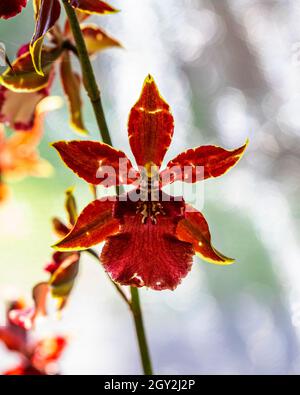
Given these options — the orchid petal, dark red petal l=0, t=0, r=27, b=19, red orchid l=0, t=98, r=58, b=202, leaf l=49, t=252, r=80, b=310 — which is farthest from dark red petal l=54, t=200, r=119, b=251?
red orchid l=0, t=98, r=58, b=202

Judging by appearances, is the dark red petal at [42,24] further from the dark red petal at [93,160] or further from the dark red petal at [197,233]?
the dark red petal at [197,233]

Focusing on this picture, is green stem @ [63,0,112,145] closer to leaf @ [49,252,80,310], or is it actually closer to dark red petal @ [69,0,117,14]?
dark red petal @ [69,0,117,14]

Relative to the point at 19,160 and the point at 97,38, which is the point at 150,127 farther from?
the point at 19,160

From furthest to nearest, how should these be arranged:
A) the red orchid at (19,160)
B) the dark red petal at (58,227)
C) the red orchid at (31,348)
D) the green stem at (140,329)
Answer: the red orchid at (19,160) < the red orchid at (31,348) < the dark red petal at (58,227) < the green stem at (140,329)

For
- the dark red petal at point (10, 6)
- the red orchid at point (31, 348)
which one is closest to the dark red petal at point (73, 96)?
the dark red petal at point (10, 6)

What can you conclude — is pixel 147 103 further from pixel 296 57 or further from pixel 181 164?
pixel 296 57

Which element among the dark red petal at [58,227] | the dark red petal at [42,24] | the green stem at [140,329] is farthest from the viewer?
the dark red petal at [58,227]

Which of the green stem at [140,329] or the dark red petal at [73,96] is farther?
the dark red petal at [73,96]
